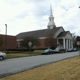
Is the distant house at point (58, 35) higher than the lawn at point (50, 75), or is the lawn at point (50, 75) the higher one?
the distant house at point (58, 35)

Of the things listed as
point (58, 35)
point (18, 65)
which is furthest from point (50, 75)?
point (58, 35)

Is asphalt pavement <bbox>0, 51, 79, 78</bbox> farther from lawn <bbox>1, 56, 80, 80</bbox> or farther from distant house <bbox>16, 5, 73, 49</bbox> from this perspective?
distant house <bbox>16, 5, 73, 49</bbox>

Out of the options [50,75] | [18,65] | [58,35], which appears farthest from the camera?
[58,35]

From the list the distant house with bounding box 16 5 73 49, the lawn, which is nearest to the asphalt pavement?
the lawn

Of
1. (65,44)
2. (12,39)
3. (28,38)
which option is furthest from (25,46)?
(65,44)

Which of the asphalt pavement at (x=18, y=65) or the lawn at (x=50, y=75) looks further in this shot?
the asphalt pavement at (x=18, y=65)

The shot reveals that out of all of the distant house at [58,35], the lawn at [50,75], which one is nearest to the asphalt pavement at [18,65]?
the lawn at [50,75]

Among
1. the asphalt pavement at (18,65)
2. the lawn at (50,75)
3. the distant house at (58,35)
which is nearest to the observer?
the lawn at (50,75)

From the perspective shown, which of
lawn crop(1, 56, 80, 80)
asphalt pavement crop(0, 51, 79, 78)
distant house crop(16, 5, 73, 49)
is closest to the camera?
lawn crop(1, 56, 80, 80)

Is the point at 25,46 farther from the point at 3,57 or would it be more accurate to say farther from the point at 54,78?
the point at 54,78

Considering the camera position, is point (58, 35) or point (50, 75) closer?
point (50, 75)

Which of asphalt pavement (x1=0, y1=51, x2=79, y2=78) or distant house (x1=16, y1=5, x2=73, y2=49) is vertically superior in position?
distant house (x1=16, y1=5, x2=73, y2=49)

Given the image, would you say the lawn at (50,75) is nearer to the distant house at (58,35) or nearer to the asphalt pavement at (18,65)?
the asphalt pavement at (18,65)

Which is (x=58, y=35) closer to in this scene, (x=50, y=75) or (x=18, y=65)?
(x=18, y=65)
